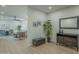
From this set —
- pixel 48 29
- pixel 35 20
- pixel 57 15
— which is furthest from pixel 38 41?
pixel 57 15

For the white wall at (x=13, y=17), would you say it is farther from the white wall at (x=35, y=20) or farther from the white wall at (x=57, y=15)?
the white wall at (x=57, y=15)

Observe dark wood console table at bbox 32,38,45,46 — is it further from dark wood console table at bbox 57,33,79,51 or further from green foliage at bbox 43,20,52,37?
dark wood console table at bbox 57,33,79,51

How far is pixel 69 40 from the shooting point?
4383 mm

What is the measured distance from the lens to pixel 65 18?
4141 millimetres

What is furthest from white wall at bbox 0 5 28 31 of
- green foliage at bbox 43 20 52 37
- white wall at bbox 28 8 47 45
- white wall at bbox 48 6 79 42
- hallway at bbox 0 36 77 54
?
white wall at bbox 48 6 79 42

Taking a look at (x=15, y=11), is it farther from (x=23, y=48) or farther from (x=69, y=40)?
(x=69, y=40)

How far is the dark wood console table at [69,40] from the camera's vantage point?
4145 mm

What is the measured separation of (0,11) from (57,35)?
7.70 feet

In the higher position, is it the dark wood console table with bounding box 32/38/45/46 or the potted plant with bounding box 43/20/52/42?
the potted plant with bounding box 43/20/52/42

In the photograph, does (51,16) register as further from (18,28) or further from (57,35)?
(18,28)

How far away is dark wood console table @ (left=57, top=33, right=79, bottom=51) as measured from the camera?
414cm

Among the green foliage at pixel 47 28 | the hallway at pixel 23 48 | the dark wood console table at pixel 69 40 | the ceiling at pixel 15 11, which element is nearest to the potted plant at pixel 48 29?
the green foliage at pixel 47 28

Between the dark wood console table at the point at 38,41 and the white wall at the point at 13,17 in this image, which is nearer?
the white wall at the point at 13,17
